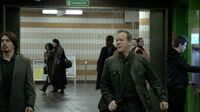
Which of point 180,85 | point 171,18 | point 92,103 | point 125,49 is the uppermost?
point 171,18

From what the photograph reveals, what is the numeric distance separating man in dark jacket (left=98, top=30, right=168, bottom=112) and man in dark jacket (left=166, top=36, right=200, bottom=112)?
2.20 metres

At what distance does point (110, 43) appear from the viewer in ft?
38.2

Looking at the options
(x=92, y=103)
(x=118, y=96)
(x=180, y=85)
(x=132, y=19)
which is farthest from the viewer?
(x=132, y=19)

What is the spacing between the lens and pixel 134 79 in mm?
5035

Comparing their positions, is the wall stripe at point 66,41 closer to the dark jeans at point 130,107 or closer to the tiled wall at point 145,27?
the tiled wall at point 145,27

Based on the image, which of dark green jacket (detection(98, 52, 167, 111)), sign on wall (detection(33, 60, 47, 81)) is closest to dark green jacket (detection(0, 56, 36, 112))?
dark green jacket (detection(98, 52, 167, 111))

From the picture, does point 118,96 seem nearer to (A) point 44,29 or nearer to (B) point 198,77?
(B) point 198,77

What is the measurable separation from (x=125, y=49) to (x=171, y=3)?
7446 millimetres

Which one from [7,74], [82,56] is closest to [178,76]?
[7,74]

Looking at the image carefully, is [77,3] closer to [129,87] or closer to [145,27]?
[145,27]

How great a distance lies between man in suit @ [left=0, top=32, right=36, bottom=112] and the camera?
4.98 meters

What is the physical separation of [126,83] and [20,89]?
1284 mm

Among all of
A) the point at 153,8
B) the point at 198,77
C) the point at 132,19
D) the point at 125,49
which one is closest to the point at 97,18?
the point at 132,19

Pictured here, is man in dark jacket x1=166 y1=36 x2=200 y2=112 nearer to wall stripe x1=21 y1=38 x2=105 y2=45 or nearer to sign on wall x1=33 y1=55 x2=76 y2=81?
sign on wall x1=33 y1=55 x2=76 y2=81
